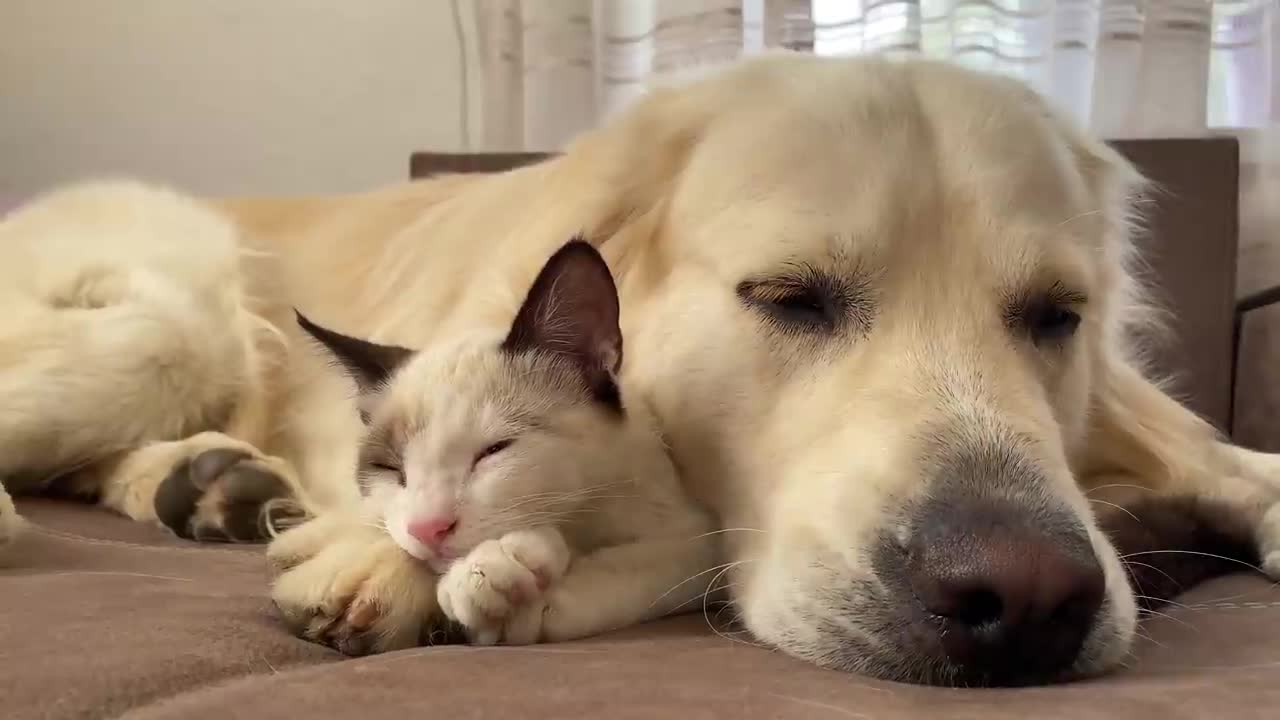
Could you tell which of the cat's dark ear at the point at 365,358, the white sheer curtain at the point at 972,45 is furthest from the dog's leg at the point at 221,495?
the white sheer curtain at the point at 972,45

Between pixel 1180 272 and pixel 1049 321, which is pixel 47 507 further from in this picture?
pixel 1180 272

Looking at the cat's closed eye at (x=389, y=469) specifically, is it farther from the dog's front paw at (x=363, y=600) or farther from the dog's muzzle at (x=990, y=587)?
the dog's muzzle at (x=990, y=587)

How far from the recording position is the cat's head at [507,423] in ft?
3.32

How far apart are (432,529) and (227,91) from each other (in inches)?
116

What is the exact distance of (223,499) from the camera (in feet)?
4.88

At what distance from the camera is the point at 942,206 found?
3.96 ft

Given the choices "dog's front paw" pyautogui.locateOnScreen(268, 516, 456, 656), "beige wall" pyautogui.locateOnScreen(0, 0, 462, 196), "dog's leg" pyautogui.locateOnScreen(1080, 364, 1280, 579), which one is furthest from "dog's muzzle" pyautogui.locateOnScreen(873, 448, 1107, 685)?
"beige wall" pyautogui.locateOnScreen(0, 0, 462, 196)

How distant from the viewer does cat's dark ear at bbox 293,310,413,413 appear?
4.06ft

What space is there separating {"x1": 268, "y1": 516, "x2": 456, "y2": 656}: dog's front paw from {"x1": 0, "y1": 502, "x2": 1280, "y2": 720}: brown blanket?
0.03 metres

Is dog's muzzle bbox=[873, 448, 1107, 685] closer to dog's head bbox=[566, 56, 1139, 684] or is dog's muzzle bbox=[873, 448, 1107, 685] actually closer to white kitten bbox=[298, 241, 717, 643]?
dog's head bbox=[566, 56, 1139, 684]

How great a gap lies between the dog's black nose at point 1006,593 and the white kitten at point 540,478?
31 cm

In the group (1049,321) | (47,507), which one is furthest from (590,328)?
(47,507)

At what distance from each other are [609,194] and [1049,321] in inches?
24.2

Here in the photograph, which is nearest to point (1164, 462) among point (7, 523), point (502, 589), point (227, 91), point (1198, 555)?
point (1198, 555)
